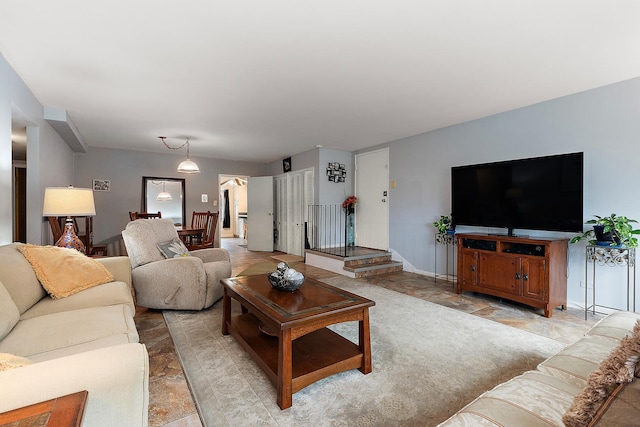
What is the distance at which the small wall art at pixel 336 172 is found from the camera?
20.0 ft

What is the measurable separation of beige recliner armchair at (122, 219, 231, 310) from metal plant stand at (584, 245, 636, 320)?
380cm

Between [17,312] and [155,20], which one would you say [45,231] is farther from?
[155,20]

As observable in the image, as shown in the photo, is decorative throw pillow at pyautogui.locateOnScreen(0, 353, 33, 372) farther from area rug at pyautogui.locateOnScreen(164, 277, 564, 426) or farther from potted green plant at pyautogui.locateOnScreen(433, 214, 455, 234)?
potted green plant at pyautogui.locateOnScreen(433, 214, 455, 234)

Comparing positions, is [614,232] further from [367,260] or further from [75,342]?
[75,342]

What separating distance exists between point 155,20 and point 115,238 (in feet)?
18.4

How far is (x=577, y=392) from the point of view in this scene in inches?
42.8

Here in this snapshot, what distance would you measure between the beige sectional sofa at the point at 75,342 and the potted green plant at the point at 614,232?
3.75m

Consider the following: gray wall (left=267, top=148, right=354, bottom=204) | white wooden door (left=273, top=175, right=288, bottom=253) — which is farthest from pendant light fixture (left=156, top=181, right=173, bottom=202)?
gray wall (left=267, top=148, right=354, bottom=204)

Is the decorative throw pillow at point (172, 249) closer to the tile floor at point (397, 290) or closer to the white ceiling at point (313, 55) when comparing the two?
the tile floor at point (397, 290)

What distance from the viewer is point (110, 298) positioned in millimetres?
2014

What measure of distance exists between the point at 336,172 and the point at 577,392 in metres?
5.33

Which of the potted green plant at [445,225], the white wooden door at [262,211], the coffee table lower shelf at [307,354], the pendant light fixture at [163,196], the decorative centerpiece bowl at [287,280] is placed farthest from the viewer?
the white wooden door at [262,211]

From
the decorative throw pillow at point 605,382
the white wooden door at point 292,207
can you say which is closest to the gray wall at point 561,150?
the white wooden door at point 292,207

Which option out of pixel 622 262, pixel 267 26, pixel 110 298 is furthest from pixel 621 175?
pixel 110 298
